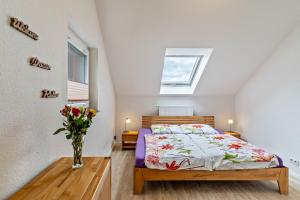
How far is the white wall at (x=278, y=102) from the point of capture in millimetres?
2760

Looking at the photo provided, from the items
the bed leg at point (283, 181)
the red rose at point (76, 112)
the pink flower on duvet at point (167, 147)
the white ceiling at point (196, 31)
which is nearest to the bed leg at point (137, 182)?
the pink flower on duvet at point (167, 147)

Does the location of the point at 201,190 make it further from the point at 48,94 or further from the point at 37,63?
the point at 37,63

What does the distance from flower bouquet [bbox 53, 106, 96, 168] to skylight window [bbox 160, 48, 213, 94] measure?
260cm

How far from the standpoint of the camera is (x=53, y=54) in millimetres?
1371

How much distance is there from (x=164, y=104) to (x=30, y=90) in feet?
12.4

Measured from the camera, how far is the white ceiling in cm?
254

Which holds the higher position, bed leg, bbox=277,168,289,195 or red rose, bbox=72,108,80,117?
red rose, bbox=72,108,80,117

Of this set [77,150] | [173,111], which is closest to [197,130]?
[173,111]

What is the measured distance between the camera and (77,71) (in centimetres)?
242

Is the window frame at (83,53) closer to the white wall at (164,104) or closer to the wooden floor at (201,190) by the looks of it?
the wooden floor at (201,190)

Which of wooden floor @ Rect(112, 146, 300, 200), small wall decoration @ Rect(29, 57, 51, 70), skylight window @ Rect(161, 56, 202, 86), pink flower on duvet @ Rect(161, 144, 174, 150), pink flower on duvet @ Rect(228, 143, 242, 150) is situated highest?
skylight window @ Rect(161, 56, 202, 86)

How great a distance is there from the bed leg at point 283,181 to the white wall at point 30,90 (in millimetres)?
2588

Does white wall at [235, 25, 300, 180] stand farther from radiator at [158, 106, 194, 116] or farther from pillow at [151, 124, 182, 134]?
pillow at [151, 124, 182, 134]

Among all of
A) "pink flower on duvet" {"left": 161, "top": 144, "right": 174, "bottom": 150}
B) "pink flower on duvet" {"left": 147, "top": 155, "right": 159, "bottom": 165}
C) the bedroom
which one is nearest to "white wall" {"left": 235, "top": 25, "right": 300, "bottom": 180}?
the bedroom
